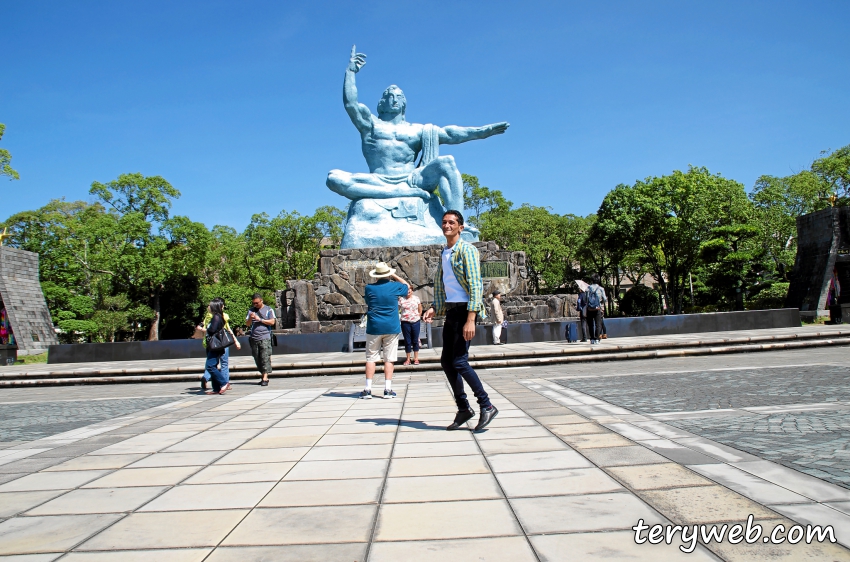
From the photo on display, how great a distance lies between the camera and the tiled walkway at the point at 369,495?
213 cm

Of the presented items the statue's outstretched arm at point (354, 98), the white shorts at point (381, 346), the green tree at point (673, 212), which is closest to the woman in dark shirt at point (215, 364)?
the white shorts at point (381, 346)

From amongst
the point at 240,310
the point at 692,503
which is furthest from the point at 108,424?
the point at 240,310

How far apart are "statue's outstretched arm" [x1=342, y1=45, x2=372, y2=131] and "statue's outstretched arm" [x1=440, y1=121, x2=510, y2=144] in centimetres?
239

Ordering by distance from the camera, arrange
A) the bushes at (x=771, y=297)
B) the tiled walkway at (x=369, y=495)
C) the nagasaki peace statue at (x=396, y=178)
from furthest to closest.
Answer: the bushes at (x=771, y=297), the nagasaki peace statue at (x=396, y=178), the tiled walkway at (x=369, y=495)

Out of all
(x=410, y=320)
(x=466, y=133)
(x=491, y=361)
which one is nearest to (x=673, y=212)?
(x=466, y=133)

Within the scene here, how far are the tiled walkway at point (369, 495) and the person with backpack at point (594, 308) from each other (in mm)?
7691

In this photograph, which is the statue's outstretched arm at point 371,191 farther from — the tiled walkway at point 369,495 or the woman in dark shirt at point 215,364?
the tiled walkway at point 369,495

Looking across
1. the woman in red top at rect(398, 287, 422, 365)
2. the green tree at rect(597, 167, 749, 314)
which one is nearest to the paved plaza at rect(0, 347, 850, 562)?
the woman in red top at rect(398, 287, 422, 365)

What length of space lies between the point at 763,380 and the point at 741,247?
28.9 metres

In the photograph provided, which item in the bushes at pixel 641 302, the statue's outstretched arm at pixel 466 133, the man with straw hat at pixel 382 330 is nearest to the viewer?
the man with straw hat at pixel 382 330

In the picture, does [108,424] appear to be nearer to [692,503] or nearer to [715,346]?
[692,503]

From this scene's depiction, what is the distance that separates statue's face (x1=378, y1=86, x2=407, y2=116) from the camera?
18281 mm

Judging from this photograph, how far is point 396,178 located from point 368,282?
3.81m

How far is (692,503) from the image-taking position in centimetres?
243
